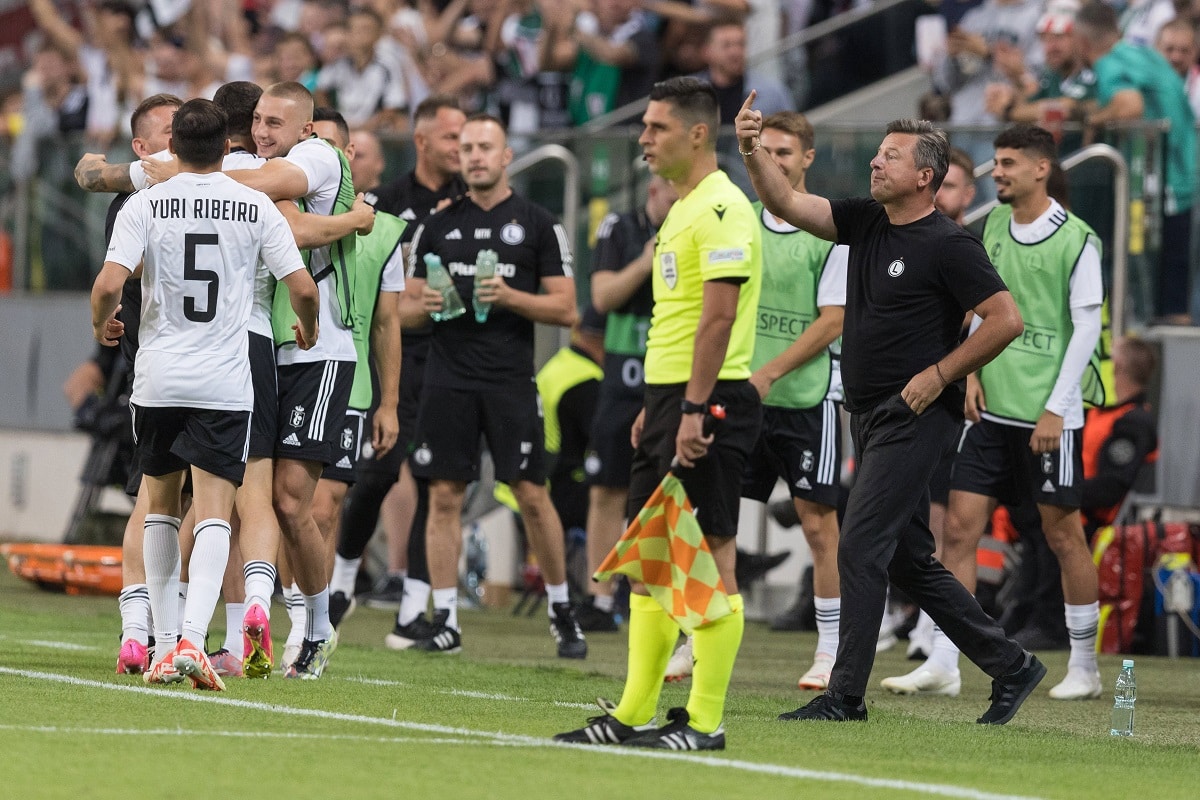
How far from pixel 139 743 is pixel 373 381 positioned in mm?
3750

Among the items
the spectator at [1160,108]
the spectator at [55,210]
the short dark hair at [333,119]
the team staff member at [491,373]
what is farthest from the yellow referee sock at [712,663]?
the spectator at [55,210]

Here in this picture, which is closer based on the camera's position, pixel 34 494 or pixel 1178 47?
pixel 1178 47

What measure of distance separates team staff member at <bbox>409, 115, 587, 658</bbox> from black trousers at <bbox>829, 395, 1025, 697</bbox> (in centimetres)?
279

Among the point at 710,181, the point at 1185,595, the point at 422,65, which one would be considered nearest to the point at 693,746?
the point at 710,181

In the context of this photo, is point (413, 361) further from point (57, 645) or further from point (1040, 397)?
point (1040, 397)

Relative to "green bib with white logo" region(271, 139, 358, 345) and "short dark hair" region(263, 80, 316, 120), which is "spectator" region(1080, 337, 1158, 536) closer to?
"green bib with white logo" region(271, 139, 358, 345)

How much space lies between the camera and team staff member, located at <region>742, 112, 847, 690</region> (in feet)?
30.5

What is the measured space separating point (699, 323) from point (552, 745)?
2.38 m

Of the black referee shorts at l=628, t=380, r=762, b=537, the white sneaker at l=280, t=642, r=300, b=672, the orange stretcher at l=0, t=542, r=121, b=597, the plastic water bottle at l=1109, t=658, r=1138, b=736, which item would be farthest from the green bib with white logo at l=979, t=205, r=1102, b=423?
the orange stretcher at l=0, t=542, r=121, b=597

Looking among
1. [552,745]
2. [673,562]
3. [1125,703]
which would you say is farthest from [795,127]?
[552,745]

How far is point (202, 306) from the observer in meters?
7.39

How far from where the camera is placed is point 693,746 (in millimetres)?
6094

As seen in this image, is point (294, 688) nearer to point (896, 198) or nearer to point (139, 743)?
point (139, 743)

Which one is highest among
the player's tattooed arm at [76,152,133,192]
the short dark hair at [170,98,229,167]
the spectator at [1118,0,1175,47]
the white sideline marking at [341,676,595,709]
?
the spectator at [1118,0,1175,47]
